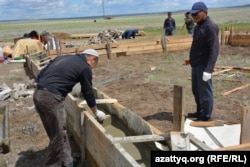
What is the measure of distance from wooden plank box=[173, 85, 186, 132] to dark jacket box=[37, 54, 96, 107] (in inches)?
42.4

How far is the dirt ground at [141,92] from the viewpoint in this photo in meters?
5.95

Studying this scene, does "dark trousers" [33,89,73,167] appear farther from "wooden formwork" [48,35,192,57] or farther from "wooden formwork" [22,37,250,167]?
"wooden formwork" [48,35,192,57]

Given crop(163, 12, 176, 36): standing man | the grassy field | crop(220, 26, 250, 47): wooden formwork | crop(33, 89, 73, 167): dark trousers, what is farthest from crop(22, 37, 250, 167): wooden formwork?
the grassy field

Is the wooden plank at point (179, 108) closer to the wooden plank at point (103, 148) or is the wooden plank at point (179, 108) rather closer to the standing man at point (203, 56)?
the wooden plank at point (103, 148)

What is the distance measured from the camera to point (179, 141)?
Result: 145 inches

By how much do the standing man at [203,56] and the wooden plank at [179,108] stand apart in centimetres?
175

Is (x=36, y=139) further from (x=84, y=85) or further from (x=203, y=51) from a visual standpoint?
(x=203, y=51)

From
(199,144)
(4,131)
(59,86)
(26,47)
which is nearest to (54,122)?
(59,86)

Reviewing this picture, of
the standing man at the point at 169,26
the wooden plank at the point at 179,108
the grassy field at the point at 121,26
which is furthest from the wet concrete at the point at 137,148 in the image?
the grassy field at the point at 121,26

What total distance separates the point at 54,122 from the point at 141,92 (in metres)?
4.46

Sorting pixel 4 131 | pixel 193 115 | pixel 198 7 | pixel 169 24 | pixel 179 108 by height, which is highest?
pixel 198 7

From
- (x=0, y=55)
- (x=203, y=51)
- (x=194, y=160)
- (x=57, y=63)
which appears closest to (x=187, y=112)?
(x=203, y=51)

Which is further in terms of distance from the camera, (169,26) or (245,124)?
(169,26)

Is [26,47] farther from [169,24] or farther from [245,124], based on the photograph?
[245,124]
